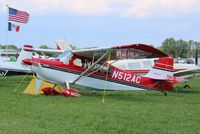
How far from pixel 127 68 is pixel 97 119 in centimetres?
1379

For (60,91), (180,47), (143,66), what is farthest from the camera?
(180,47)

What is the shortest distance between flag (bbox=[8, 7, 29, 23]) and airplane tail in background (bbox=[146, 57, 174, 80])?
48.9 feet

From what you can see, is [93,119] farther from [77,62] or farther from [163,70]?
[163,70]

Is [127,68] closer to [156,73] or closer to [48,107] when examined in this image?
[156,73]

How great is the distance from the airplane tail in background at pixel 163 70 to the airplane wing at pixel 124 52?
2.46 metres

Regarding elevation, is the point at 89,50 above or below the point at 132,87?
above

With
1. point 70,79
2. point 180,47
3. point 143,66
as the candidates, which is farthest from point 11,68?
point 180,47

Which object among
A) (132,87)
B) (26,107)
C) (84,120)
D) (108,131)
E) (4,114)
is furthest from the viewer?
(132,87)

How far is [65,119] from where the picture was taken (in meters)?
8.64

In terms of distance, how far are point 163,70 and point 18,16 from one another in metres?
15.8

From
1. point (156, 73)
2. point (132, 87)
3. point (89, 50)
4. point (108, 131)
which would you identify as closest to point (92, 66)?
point (89, 50)

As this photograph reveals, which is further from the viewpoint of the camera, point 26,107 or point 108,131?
point 26,107

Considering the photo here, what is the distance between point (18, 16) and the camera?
29.2 metres

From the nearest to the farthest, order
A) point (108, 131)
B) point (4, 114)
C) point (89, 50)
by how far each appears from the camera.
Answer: point (108, 131) → point (4, 114) → point (89, 50)
